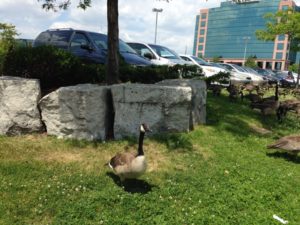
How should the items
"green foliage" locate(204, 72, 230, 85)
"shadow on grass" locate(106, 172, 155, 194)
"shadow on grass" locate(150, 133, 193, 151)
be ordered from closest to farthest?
"shadow on grass" locate(106, 172, 155, 194) < "shadow on grass" locate(150, 133, 193, 151) < "green foliage" locate(204, 72, 230, 85)

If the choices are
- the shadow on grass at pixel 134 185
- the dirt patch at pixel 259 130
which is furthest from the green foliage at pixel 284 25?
the shadow on grass at pixel 134 185

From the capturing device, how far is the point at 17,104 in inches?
275

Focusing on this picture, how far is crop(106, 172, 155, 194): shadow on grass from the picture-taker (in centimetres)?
535

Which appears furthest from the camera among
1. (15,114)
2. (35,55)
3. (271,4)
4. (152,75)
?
(271,4)

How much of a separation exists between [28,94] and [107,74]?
6.34ft

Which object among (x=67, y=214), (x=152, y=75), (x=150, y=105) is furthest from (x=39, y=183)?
(x=152, y=75)

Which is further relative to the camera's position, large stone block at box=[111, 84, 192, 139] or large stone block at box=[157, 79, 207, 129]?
large stone block at box=[157, 79, 207, 129]

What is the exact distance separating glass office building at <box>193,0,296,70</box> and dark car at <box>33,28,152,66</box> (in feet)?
249

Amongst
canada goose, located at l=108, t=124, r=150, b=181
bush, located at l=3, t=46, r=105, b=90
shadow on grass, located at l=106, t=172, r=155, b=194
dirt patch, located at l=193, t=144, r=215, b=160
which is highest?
bush, located at l=3, t=46, r=105, b=90

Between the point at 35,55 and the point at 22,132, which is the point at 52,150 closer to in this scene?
the point at 22,132

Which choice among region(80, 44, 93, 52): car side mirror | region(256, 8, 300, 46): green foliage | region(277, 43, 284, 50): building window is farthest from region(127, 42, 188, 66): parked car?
region(277, 43, 284, 50): building window

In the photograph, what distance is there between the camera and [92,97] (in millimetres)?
6785

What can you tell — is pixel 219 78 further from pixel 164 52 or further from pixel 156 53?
pixel 164 52

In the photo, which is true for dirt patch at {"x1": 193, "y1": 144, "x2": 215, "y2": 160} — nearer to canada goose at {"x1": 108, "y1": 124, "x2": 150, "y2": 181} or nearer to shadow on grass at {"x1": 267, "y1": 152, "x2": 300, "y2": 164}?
shadow on grass at {"x1": 267, "y1": 152, "x2": 300, "y2": 164}
